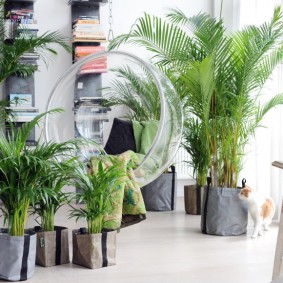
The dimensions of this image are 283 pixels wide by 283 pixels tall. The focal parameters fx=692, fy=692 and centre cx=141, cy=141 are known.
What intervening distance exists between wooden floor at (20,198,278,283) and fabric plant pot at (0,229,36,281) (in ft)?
0.33

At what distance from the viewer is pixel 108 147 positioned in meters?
5.30

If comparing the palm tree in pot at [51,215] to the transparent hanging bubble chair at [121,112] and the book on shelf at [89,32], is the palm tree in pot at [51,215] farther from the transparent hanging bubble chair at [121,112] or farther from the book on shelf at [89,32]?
the book on shelf at [89,32]

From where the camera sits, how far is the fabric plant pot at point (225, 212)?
4.91 m

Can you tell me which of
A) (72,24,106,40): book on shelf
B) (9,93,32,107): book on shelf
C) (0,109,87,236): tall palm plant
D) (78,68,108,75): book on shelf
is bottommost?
(0,109,87,236): tall palm plant

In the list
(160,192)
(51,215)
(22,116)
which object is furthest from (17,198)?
(22,116)

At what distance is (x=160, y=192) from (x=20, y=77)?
5.75 feet

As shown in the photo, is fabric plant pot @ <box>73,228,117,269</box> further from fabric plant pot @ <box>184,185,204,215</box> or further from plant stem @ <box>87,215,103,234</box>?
fabric plant pot @ <box>184,185,204,215</box>

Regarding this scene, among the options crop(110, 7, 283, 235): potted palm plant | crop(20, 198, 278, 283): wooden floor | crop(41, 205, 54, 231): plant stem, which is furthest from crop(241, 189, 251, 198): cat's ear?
crop(41, 205, 54, 231): plant stem

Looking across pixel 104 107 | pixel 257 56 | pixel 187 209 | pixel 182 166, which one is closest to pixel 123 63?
pixel 104 107

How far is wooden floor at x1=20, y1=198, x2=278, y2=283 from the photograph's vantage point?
3.72 meters

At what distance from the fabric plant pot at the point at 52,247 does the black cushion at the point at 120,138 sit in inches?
55.3

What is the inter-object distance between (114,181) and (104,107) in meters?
1.56

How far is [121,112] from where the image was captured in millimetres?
5293

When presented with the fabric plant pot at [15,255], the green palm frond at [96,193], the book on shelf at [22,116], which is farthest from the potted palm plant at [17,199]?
the book on shelf at [22,116]
